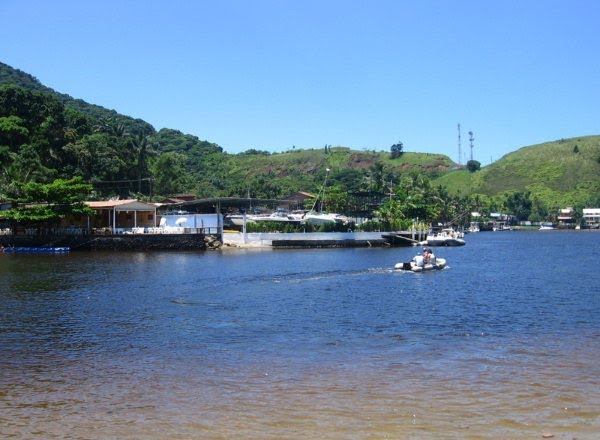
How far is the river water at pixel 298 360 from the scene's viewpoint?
13.6 meters

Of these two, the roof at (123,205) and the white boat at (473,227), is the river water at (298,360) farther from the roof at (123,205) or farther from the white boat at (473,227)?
the white boat at (473,227)

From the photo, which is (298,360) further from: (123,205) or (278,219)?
(278,219)

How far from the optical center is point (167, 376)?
58.3 feet

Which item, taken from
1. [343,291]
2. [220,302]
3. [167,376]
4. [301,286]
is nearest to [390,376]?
[167,376]

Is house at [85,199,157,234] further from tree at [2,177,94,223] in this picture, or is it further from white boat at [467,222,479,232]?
white boat at [467,222,479,232]

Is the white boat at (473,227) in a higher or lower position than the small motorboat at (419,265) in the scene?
higher

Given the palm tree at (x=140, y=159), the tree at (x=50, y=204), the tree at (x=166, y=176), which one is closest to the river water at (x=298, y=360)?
the tree at (x=50, y=204)

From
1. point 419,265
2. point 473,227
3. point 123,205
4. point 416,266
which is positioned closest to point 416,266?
point 416,266

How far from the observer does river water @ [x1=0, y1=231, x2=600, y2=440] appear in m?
13.6

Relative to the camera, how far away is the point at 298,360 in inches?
775

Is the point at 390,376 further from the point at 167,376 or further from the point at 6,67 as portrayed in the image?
the point at 6,67

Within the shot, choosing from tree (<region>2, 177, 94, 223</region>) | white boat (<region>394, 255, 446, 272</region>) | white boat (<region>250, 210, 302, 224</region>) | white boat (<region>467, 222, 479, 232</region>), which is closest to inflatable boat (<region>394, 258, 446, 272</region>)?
white boat (<region>394, 255, 446, 272</region>)

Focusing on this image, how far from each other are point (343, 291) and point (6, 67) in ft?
580

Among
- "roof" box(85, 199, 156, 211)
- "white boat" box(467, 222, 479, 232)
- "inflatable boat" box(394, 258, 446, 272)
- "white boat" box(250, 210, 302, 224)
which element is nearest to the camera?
"inflatable boat" box(394, 258, 446, 272)
